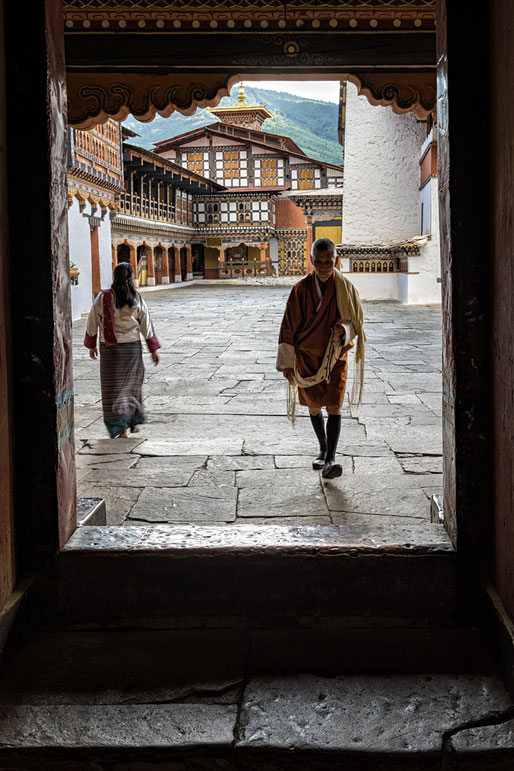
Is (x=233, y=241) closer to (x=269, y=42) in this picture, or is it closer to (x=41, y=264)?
(x=269, y=42)

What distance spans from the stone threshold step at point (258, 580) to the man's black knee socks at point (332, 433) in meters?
1.90

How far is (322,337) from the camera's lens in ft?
14.8

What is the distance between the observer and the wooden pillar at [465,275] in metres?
2.44

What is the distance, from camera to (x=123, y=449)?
213 inches

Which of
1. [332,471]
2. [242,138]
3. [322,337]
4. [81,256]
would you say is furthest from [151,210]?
[332,471]

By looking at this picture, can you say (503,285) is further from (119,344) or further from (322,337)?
(119,344)

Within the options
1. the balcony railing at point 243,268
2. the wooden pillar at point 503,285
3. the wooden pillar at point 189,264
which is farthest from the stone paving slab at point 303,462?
the balcony railing at point 243,268

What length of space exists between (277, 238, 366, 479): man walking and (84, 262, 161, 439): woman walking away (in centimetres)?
158

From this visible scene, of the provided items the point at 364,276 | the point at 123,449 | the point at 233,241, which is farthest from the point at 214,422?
the point at 233,241

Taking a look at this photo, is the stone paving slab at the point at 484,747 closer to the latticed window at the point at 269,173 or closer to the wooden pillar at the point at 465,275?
the wooden pillar at the point at 465,275

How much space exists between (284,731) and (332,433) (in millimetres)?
2656

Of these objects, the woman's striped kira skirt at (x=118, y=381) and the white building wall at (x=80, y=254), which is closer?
the woman's striped kira skirt at (x=118, y=381)

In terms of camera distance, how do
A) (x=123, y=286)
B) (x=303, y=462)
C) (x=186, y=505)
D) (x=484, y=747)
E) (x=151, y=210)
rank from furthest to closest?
(x=151, y=210) → (x=123, y=286) → (x=303, y=462) → (x=186, y=505) → (x=484, y=747)

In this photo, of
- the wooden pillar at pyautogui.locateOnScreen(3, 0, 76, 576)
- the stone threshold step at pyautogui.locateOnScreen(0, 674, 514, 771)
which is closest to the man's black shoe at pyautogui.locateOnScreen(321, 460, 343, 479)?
the wooden pillar at pyautogui.locateOnScreen(3, 0, 76, 576)
